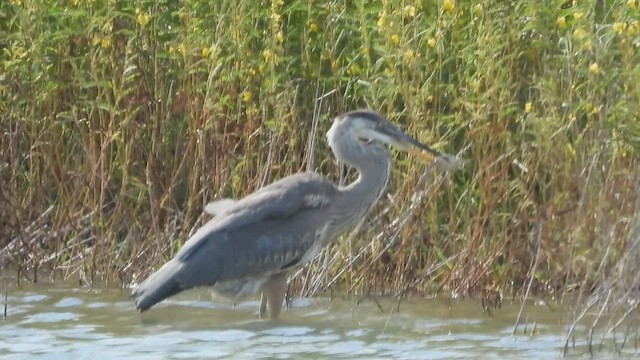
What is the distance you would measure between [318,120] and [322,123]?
0.28m

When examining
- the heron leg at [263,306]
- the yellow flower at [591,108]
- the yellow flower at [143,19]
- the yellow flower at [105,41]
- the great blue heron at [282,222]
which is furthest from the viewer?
the yellow flower at [105,41]

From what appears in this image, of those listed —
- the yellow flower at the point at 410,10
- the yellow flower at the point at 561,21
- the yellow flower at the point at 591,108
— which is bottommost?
the yellow flower at the point at 591,108

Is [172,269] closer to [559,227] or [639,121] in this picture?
[559,227]

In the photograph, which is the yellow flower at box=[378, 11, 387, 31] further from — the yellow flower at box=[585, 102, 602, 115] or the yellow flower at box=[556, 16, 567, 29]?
the yellow flower at box=[585, 102, 602, 115]

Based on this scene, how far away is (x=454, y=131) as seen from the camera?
8109mm

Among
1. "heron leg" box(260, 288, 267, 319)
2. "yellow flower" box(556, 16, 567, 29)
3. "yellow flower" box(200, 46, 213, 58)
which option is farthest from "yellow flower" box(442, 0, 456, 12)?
"heron leg" box(260, 288, 267, 319)

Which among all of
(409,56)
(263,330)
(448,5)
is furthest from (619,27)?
(263,330)

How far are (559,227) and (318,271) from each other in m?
1.36

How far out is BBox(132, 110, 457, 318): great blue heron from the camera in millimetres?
7931

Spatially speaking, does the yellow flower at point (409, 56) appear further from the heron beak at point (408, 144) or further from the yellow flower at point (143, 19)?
the yellow flower at point (143, 19)

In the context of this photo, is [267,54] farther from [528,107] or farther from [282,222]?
[528,107]

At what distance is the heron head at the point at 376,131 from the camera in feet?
26.2

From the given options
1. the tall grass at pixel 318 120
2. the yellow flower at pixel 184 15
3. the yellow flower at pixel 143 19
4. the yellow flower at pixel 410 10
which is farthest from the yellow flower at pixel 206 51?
the yellow flower at pixel 410 10

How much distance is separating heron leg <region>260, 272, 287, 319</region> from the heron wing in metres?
0.07
